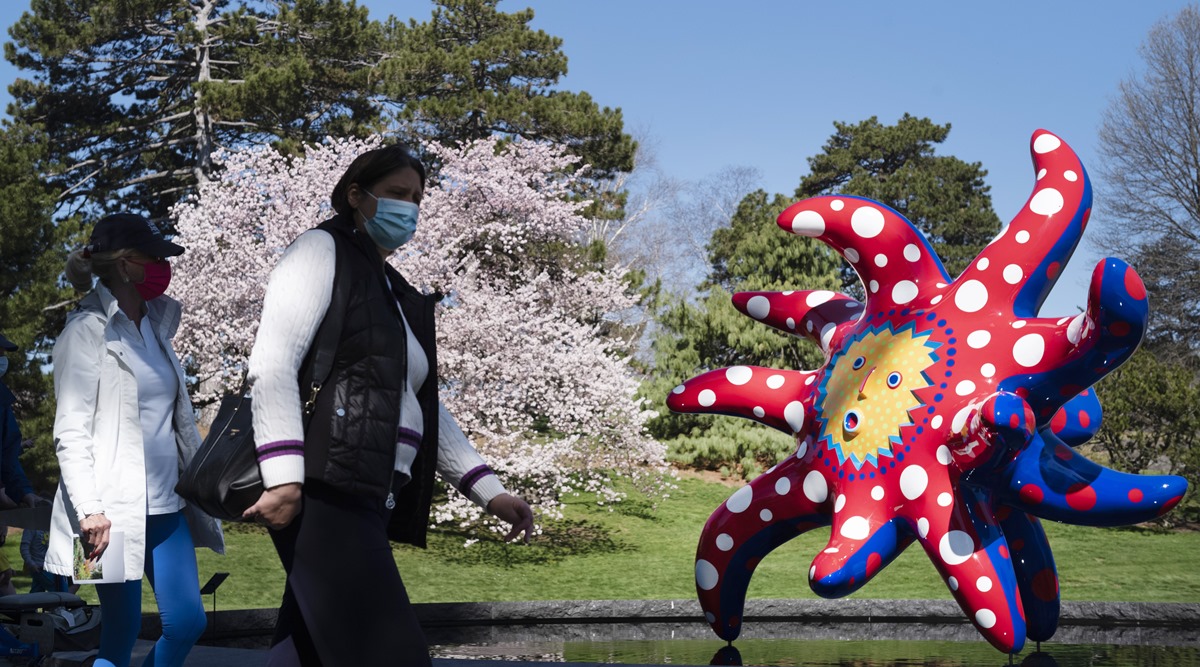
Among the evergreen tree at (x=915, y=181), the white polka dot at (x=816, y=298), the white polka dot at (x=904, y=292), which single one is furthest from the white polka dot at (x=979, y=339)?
the evergreen tree at (x=915, y=181)

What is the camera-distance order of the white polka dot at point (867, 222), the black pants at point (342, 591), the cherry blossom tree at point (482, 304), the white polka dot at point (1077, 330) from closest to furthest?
the black pants at point (342, 591)
the white polka dot at point (1077, 330)
the white polka dot at point (867, 222)
the cherry blossom tree at point (482, 304)

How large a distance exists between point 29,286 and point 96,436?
14.7m

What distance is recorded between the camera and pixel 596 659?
606cm

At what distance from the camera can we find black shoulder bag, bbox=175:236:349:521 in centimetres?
243

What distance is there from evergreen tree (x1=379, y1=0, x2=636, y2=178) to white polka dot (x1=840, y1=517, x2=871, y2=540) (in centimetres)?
1649

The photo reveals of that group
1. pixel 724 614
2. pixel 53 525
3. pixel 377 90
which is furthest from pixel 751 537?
pixel 377 90

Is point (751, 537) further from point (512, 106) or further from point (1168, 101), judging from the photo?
point (1168, 101)

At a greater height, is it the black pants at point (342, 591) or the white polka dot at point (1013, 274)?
the white polka dot at point (1013, 274)

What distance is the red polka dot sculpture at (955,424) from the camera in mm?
4656

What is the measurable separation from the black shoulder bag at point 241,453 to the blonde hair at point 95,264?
145 cm

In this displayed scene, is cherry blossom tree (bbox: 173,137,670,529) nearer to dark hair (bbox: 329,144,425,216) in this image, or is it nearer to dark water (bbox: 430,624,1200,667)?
dark water (bbox: 430,624,1200,667)

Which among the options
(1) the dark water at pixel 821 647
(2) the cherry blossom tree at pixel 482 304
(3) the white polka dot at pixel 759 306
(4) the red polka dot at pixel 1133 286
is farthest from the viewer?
(2) the cherry blossom tree at pixel 482 304

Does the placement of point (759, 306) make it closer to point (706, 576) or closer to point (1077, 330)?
point (706, 576)

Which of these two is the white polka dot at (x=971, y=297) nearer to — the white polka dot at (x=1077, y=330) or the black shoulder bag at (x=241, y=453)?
the white polka dot at (x=1077, y=330)
